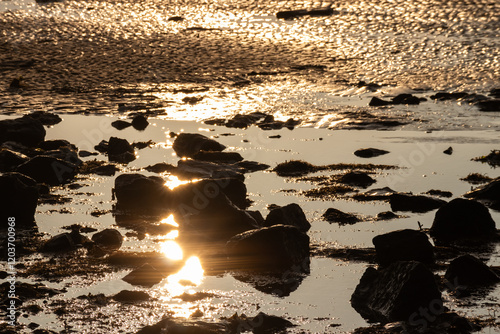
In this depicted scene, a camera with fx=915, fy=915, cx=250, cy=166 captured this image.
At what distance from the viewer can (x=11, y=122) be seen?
19609 mm

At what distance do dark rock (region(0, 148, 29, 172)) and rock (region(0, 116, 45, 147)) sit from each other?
4.42 ft

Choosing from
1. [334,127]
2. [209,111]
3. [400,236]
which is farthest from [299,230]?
[209,111]

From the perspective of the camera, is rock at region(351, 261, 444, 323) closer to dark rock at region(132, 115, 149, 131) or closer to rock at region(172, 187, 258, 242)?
rock at region(172, 187, 258, 242)

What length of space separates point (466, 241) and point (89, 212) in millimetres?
6017

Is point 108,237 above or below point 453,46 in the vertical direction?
below

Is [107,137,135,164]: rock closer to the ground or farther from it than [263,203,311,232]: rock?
farther from it

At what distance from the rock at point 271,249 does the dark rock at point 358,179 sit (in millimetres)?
4113

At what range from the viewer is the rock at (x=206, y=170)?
16.8 m

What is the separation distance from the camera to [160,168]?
57.9 ft

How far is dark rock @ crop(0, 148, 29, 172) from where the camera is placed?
17.5m

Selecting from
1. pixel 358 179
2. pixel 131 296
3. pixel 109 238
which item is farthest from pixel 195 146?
pixel 131 296

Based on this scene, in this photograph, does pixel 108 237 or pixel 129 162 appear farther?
pixel 129 162

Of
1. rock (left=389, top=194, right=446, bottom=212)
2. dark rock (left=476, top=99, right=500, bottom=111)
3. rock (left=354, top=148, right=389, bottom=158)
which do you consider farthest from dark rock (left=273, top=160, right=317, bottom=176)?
dark rock (left=476, top=99, right=500, bottom=111)

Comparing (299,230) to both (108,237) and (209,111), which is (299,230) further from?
(209,111)
